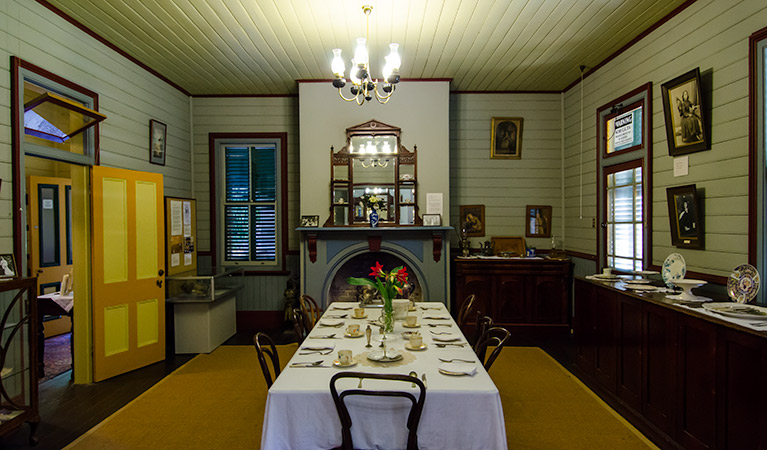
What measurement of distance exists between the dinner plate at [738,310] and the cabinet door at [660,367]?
0.73 ft

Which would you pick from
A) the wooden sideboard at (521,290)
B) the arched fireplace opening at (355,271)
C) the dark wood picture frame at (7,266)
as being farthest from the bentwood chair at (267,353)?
the wooden sideboard at (521,290)

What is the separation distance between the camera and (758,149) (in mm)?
2799

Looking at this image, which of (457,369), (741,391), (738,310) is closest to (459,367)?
(457,369)

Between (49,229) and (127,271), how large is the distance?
2.34 meters

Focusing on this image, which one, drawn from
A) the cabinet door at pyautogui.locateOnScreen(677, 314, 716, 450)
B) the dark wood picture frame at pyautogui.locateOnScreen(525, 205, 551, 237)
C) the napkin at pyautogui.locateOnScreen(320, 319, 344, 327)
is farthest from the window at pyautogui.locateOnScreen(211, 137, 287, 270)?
the cabinet door at pyautogui.locateOnScreen(677, 314, 716, 450)

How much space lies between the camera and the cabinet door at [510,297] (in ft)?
17.8

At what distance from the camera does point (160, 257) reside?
4629 millimetres

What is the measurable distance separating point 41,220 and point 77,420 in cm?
349

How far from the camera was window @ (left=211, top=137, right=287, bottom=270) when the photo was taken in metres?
6.04

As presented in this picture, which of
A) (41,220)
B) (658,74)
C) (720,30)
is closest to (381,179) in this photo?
(658,74)

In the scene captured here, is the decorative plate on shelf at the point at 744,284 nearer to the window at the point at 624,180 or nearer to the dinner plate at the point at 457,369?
the window at the point at 624,180

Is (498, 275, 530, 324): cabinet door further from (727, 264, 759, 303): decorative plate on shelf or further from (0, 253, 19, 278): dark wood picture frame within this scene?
(0, 253, 19, 278): dark wood picture frame

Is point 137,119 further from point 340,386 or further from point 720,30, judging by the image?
point 720,30

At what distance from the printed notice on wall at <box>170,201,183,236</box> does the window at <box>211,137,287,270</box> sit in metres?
0.78
